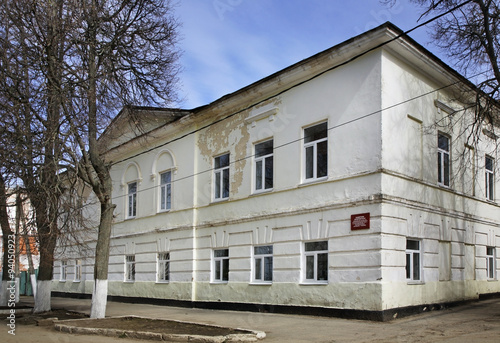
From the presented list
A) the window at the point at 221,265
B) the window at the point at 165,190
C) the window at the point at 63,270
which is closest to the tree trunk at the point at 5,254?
the window at the point at 165,190

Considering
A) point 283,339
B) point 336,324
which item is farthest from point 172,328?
point 336,324

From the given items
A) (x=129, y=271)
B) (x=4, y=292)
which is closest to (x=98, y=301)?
(x=4, y=292)

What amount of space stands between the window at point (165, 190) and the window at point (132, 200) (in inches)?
102

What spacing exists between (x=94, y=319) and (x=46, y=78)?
23.5 feet

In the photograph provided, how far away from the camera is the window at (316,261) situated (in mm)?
14523

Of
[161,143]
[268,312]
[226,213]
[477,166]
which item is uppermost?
[161,143]

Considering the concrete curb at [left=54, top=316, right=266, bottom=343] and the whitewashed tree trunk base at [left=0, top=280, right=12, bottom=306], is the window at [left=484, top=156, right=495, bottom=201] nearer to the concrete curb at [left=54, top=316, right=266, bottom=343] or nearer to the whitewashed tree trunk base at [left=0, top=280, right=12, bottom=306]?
the concrete curb at [left=54, top=316, right=266, bottom=343]

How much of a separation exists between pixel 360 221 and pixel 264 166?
15.9 feet

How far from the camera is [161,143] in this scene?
2289cm

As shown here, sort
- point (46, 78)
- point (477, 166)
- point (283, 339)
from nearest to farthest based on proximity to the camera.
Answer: point (283, 339) → point (46, 78) → point (477, 166)

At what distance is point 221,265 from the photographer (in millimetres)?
18734

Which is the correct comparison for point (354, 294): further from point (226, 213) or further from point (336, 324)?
point (226, 213)

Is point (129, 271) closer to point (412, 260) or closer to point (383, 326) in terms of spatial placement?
point (412, 260)

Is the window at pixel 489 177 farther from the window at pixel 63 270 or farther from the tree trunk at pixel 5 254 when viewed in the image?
the window at pixel 63 270
